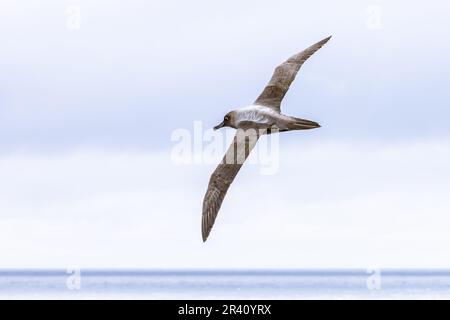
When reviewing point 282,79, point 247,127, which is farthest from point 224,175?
point 282,79

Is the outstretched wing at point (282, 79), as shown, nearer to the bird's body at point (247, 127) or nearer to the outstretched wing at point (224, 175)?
the bird's body at point (247, 127)

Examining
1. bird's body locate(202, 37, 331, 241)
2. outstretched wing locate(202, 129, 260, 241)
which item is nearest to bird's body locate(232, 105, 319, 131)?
bird's body locate(202, 37, 331, 241)

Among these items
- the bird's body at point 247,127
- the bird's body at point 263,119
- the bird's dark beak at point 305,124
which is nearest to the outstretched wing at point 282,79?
the bird's body at point 247,127

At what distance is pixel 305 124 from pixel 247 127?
1.78 meters

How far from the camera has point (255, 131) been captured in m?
25.2

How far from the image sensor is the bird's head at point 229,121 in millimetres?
25969

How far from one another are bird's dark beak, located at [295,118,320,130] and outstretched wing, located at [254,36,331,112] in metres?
1.75

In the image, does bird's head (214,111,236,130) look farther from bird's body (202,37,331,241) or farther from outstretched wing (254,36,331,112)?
outstretched wing (254,36,331,112)

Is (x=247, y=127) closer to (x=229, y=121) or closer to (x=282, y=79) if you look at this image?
(x=229, y=121)

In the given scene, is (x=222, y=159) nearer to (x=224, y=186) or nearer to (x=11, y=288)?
(x=224, y=186)

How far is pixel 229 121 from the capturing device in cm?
2611

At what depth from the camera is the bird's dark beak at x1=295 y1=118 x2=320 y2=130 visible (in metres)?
24.1

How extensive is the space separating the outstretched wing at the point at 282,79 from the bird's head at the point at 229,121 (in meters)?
0.88
